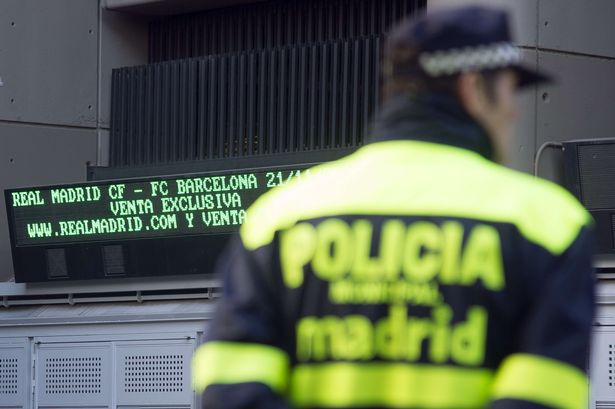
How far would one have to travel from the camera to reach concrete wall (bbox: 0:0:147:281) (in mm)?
16578

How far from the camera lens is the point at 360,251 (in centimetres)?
292

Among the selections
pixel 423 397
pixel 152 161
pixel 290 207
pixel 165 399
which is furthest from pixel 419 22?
pixel 152 161

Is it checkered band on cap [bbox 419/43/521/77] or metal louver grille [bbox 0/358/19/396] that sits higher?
checkered band on cap [bbox 419/43/521/77]

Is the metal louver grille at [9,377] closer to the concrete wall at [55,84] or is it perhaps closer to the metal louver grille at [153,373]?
the metal louver grille at [153,373]

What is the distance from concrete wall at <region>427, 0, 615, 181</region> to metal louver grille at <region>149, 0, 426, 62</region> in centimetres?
141

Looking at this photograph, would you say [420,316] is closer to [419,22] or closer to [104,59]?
[419,22]

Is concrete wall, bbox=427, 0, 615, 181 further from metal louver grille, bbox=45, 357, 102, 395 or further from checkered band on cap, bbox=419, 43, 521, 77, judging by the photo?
checkered band on cap, bbox=419, 43, 521, 77

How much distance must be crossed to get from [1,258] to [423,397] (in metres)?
14.2

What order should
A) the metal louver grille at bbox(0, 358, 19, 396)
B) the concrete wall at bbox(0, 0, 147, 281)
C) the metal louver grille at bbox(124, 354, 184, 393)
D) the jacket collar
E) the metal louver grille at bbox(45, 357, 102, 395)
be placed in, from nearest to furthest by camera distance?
the jacket collar < the metal louver grille at bbox(124, 354, 184, 393) < the metal louver grille at bbox(45, 357, 102, 395) < the metal louver grille at bbox(0, 358, 19, 396) < the concrete wall at bbox(0, 0, 147, 281)

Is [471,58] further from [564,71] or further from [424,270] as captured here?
[564,71]

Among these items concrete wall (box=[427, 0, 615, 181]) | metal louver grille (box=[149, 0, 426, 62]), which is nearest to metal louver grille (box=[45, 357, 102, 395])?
metal louver grille (box=[149, 0, 426, 62])

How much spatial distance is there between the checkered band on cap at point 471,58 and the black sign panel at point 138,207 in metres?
10.7

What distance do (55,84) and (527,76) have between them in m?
14.3

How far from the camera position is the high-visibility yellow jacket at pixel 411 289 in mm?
2803
